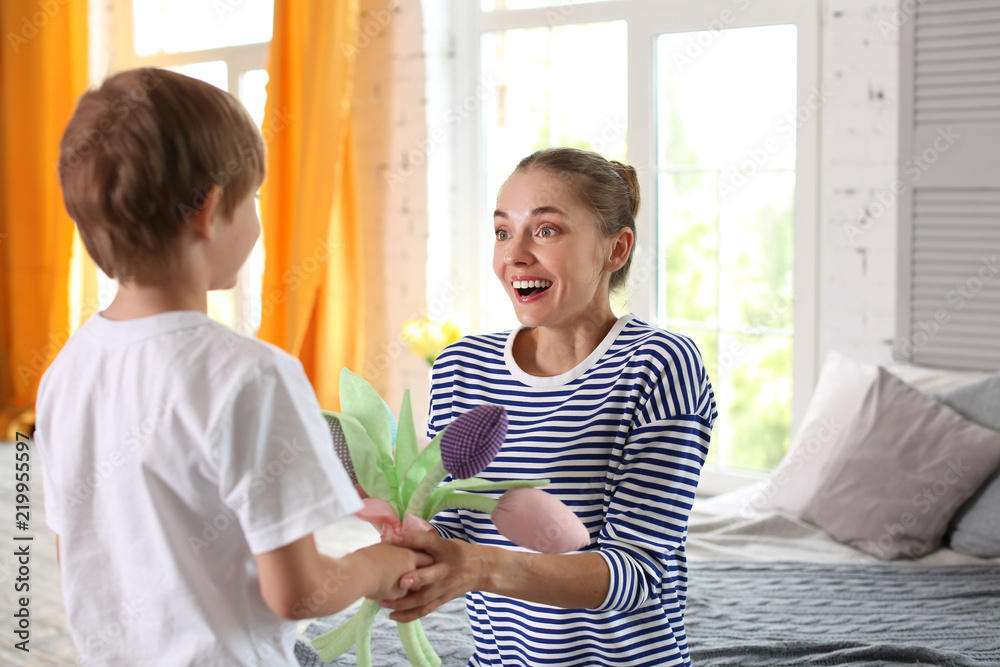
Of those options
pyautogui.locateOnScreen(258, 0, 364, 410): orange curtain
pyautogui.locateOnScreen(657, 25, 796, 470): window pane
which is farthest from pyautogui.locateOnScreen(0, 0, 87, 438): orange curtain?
pyautogui.locateOnScreen(657, 25, 796, 470): window pane

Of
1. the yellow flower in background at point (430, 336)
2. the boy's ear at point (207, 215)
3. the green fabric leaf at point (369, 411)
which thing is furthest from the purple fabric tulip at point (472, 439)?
A: the yellow flower in background at point (430, 336)

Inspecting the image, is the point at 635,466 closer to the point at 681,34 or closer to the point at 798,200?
the point at 798,200

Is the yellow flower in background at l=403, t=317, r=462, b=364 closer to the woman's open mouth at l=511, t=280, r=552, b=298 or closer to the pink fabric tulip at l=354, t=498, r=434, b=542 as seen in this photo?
the woman's open mouth at l=511, t=280, r=552, b=298

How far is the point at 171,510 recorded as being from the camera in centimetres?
82

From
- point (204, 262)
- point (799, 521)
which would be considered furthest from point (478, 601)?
point (799, 521)

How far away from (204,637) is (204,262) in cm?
33

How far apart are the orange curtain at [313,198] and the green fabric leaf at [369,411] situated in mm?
2814

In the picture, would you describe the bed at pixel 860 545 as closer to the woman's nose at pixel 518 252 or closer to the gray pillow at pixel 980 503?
the gray pillow at pixel 980 503

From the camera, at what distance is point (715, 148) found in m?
3.23

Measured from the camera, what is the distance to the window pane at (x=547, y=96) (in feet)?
11.3

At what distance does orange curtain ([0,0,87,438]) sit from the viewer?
5.00m

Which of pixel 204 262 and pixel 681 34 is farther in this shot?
pixel 681 34

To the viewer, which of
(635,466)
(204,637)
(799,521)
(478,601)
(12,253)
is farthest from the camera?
(12,253)

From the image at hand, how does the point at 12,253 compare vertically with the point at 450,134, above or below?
below
